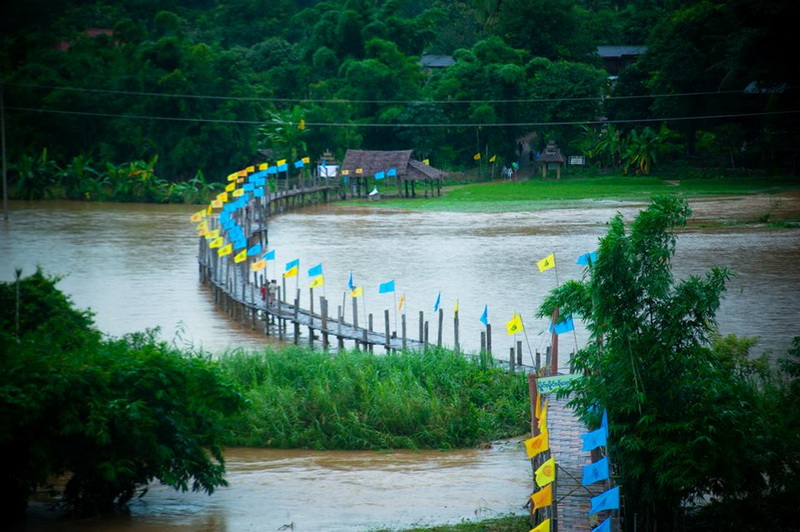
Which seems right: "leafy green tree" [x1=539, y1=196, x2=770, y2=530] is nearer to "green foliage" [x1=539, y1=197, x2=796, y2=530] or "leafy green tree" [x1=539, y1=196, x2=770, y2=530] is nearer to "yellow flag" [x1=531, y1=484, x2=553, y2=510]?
"green foliage" [x1=539, y1=197, x2=796, y2=530]

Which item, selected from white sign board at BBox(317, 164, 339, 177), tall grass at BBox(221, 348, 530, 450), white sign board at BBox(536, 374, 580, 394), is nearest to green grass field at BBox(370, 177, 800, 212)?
white sign board at BBox(317, 164, 339, 177)

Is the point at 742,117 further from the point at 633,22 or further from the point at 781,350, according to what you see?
the point at 781,350

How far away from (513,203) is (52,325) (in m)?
36.1

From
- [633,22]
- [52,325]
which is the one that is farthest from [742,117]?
[52,325]

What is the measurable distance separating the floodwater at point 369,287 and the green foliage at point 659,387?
2694mm

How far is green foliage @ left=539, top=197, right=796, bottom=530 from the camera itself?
1259 centimetres

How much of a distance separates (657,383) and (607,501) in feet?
7.40

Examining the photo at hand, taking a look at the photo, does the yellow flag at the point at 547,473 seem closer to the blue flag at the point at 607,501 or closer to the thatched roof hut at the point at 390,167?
the blue flag at the point at 607,501

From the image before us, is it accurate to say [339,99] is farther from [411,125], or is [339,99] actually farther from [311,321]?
[311,321]

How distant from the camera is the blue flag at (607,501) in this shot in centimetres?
1122

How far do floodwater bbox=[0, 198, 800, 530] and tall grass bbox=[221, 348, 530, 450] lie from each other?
0.38m

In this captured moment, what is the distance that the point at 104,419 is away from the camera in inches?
534

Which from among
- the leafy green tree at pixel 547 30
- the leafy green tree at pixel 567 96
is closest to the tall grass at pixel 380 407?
the leafy green tree at pixel 567 96

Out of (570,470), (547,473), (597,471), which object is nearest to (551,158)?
(570,470)
